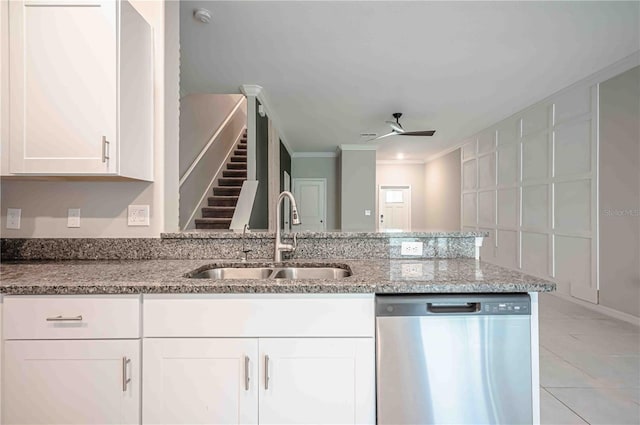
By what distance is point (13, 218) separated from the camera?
1.76 metres

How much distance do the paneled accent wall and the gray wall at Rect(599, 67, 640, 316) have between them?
0.32 ft

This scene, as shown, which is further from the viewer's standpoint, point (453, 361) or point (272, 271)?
point (272, 271)

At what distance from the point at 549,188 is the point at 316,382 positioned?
4.47 meters

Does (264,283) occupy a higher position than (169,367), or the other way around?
(264,283)

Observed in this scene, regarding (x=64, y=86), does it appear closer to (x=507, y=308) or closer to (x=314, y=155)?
(x=507, y=308)

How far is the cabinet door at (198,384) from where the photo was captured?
1.16 metres

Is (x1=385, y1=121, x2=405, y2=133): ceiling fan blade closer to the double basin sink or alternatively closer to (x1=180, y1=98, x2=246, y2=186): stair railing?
(x1=180, y1=98, x2=246, y2=186): stair railing

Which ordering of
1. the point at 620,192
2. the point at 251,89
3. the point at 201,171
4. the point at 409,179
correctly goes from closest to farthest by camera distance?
the point at 620,192 → the point at 251,89 → the point at 201,171 → the point at 409,179

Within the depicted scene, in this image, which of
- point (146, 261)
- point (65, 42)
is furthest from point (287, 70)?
point (146, 261)

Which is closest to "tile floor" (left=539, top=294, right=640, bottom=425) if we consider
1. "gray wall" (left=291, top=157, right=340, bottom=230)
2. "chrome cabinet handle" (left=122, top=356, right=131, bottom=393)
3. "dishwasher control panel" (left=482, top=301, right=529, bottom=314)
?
"dishwasher control panel" (left=482, top=301, right=529, bottom=314)

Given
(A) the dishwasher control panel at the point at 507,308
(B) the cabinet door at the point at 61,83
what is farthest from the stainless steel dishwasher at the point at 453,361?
(B) the cabinet door at the point at 61,83

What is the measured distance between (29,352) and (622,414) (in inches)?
116

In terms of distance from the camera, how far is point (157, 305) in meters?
1.17

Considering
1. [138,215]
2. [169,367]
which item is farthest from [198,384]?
[138,215]
